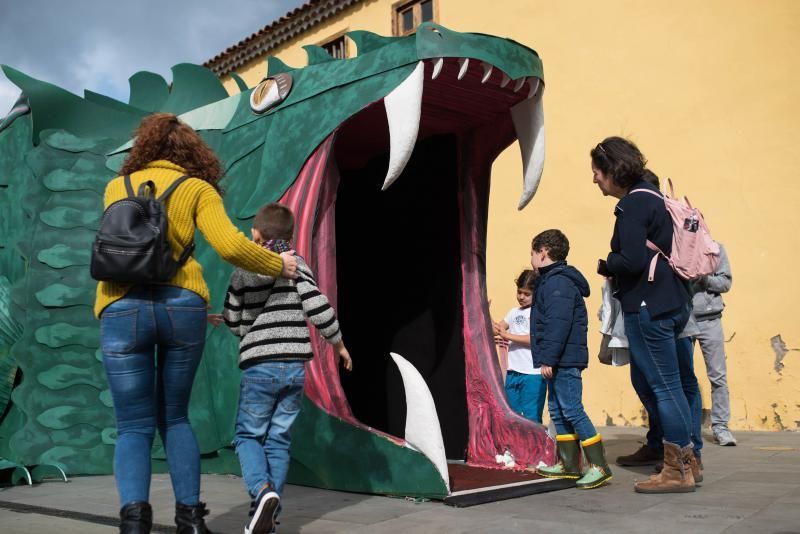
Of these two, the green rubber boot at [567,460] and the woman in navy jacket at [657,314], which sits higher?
the woman in navy jacket at [657,314]

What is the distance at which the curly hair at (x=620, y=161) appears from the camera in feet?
12.7

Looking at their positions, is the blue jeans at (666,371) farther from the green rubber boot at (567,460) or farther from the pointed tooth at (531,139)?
the pointed tooth at (531,139)

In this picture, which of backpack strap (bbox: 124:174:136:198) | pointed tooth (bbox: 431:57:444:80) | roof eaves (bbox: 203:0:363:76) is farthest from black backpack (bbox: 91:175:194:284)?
roof eaves (bbox: 203:0:363:76)

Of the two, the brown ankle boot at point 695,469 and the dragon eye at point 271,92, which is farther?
the dragon eye at point 271,92

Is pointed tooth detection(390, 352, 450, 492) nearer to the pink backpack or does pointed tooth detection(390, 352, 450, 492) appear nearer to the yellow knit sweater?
the yellow knit sweater

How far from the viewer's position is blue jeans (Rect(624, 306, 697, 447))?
3.63 metres

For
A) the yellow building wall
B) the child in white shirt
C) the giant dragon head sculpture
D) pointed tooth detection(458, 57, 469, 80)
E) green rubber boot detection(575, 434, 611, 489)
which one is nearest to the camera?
pointed tooth detection(458, 57, 469, 80)

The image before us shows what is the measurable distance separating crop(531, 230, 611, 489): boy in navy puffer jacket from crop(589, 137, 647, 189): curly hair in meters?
0.54

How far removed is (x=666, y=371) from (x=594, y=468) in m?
0.58

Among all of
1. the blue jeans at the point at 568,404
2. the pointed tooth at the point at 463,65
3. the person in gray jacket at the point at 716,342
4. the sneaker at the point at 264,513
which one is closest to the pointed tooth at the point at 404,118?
the pointed tooth at the point at 463,65

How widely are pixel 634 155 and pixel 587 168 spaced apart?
3833mm

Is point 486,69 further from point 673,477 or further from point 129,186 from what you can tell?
point 673,477

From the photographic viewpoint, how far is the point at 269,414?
9.51 feet

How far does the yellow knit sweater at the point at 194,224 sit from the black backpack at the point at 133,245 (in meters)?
0.09
